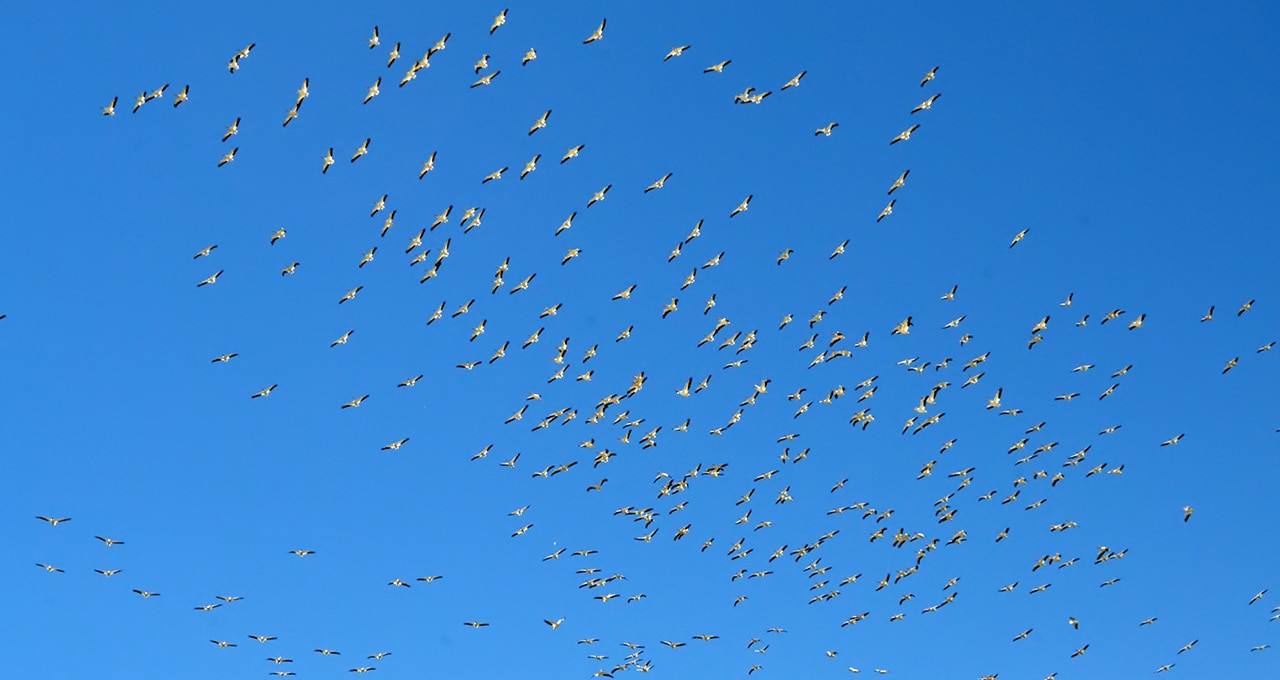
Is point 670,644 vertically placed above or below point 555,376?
below

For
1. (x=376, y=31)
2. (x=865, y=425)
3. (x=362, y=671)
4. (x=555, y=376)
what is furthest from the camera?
(x=362, y=671)

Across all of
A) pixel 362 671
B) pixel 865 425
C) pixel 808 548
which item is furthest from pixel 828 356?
pixel 362 671

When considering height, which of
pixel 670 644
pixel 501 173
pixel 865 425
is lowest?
pixel 670 644

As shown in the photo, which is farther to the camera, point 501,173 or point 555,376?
point 555,376

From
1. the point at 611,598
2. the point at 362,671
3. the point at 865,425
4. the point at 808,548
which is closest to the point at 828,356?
the point at 865,425

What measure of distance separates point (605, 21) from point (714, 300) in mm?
25992

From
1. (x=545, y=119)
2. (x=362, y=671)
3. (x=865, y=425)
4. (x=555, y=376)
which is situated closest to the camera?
(x=545, y=119)

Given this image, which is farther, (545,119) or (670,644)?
(670,644)

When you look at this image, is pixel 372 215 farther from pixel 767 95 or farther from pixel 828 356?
pixel 828 356

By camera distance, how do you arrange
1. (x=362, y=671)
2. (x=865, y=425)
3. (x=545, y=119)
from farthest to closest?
(x=362, y=671)
(x=865, y=425)
(x=545, y=119)

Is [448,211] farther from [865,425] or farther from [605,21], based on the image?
[865,425]

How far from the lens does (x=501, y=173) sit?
310 ft

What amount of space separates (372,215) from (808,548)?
4392 centimetres

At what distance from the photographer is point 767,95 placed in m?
93.1
